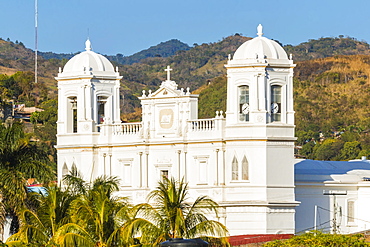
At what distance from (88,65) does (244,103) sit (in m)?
10.3

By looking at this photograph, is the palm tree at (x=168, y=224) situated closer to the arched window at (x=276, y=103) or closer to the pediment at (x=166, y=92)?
the arched window at (x=276, y=103)

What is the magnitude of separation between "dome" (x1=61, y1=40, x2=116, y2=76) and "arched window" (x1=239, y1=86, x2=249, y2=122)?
29.9ft

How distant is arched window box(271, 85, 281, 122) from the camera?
58.2 meters

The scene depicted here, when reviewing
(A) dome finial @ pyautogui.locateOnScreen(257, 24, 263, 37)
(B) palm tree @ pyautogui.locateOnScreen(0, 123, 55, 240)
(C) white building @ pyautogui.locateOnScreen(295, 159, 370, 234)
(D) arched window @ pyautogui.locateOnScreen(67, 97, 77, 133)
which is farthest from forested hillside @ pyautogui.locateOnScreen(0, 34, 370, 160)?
(B) palm tree @ pyautogui.locateOnScreen(0, 123, 55, 240)

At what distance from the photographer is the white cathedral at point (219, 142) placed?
57.5m

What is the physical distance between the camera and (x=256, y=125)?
2266 inches

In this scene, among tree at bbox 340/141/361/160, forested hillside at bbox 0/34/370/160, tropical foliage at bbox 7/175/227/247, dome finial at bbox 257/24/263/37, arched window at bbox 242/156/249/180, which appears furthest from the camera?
forested hillside at bbox 0/34/370/160

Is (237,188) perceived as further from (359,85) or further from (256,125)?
(359,85)

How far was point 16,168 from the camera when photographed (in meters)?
48.6

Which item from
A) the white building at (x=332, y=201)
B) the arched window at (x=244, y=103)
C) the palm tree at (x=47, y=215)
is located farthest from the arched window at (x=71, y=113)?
the palm tree at (x=47, y=215)

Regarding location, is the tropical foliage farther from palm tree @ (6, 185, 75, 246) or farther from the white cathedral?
the white cathedral

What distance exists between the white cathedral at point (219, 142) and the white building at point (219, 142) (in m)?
0.05

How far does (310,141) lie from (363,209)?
88262 mm

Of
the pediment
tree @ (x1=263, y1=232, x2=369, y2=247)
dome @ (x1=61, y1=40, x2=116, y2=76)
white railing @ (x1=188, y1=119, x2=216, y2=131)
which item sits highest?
dome @ (x1=61, y1=40, x2=116, y2=76)
